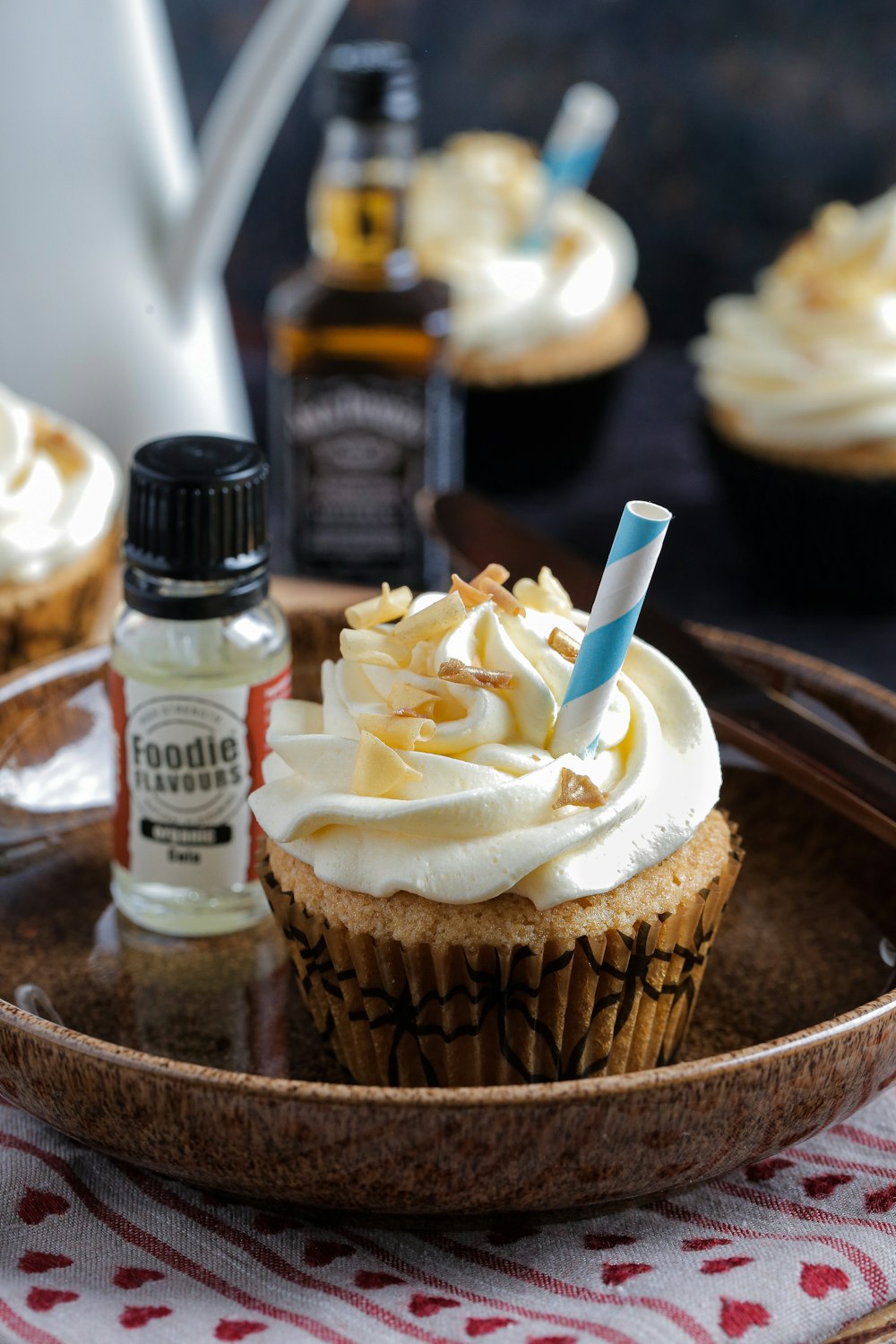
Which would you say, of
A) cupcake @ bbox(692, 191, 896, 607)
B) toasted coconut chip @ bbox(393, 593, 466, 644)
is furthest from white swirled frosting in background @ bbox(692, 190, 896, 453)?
toasted coconut chip @ bbox(393, 593, 466, 644)

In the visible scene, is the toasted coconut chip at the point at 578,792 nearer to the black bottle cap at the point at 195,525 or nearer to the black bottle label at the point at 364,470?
the black bottle cap at the point at 195,525

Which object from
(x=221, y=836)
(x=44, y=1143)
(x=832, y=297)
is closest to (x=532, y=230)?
(x=832, y=297)

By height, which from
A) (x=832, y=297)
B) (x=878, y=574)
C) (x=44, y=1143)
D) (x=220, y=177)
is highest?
(x=220, y=177)

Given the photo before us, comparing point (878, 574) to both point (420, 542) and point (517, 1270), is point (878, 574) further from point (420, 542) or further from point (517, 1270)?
point (517, 1270)

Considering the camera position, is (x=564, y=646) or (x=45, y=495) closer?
(x=564, y=646)

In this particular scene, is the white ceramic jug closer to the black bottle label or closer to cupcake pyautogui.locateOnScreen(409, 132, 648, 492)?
the black bottle label

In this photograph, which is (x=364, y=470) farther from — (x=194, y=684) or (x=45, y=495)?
(x=194, y=684)

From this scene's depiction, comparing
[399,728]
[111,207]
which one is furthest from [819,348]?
[399,728]
